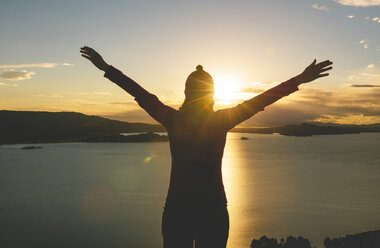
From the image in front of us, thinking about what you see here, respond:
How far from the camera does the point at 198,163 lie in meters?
2.68

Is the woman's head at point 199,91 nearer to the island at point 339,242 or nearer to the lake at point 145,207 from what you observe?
the island at point 339,242

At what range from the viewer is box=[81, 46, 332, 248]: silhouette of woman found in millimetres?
2682

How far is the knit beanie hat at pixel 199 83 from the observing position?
2.66 meters

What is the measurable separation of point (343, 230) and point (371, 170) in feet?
138

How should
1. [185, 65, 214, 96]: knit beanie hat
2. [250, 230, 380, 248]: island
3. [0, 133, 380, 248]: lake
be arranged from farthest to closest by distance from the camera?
1. [0, 133, 380, 248]: lake
2. [250, 230, 380, 248]: island
3. [185, 65, 214, 96]: knit beanie hat

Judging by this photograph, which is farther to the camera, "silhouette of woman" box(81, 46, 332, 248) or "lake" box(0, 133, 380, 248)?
"lake" box(0, 133, 380, 248)

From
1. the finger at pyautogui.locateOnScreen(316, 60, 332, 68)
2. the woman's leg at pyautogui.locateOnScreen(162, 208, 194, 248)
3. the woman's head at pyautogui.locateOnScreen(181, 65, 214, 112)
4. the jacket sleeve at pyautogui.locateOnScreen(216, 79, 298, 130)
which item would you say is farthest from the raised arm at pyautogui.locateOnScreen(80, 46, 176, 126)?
the finger at pyautogui.locateOnScreen(316, 60, 332, 68)

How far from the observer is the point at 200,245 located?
2701 mm

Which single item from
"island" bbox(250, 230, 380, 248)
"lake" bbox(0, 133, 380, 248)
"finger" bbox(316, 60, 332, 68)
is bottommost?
"lake" bbox(0, 133, 380, 248)

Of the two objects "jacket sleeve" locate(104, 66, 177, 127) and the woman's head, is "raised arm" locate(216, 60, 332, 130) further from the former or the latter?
"jacket sleeve" locate(104, 66, 177, 127)

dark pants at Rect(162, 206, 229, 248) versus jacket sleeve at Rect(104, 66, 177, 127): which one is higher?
jacket sleeve at Rect(104, 66, 177, 127)

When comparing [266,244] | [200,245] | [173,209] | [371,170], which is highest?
[173,209]

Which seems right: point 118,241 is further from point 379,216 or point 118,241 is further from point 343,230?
point 379,216

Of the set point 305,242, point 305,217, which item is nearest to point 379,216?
point 305,217
